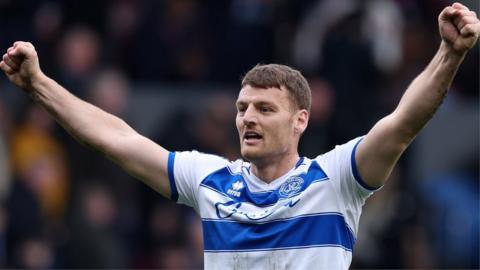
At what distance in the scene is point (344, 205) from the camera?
734 centimetres

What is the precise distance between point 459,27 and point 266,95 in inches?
53.5

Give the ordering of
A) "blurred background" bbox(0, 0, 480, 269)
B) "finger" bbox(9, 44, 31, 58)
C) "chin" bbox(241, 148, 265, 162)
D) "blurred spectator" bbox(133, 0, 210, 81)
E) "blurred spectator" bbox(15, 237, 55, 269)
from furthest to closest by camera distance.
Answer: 1. "blurred spectator" bbox(133, 0, 210, 81)
2. "blurred background" bbox(0, 0, 480, 269)
3. "blurred spectator" bbox(15, 237, 55, 269)
4. "finger" bbox(9, 44, 31, 58)
5. "chin" bbox(241, 148, 265, 162)

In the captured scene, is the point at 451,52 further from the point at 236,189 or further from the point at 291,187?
the point at 236,189

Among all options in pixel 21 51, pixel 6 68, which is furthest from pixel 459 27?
pixel 6 68

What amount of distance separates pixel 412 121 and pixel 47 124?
7.06 m

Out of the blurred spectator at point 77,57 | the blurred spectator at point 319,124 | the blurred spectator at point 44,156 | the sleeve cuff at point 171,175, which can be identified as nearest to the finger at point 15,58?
the sleeve cuff at point 171,175

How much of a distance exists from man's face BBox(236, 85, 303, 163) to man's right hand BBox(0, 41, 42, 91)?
1.25 metres

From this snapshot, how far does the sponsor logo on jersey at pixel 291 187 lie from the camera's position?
744 cm

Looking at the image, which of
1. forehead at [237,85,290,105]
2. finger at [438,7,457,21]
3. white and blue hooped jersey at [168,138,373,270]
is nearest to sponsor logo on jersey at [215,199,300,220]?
white and blue hooped jersey at [168,138,373,270]

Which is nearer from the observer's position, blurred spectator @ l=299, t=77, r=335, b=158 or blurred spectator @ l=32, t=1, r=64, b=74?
blurred spectator @ l=299, t=77, r=335, b=158

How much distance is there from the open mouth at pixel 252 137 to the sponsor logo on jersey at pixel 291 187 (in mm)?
298

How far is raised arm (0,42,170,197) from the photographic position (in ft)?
25.6

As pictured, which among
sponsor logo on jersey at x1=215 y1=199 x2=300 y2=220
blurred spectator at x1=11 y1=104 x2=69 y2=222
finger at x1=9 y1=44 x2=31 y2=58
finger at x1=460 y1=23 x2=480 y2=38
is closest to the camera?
finger at x1=460 y1=23 x2=480 y2=38

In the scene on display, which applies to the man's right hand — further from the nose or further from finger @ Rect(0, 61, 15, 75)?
the nose
